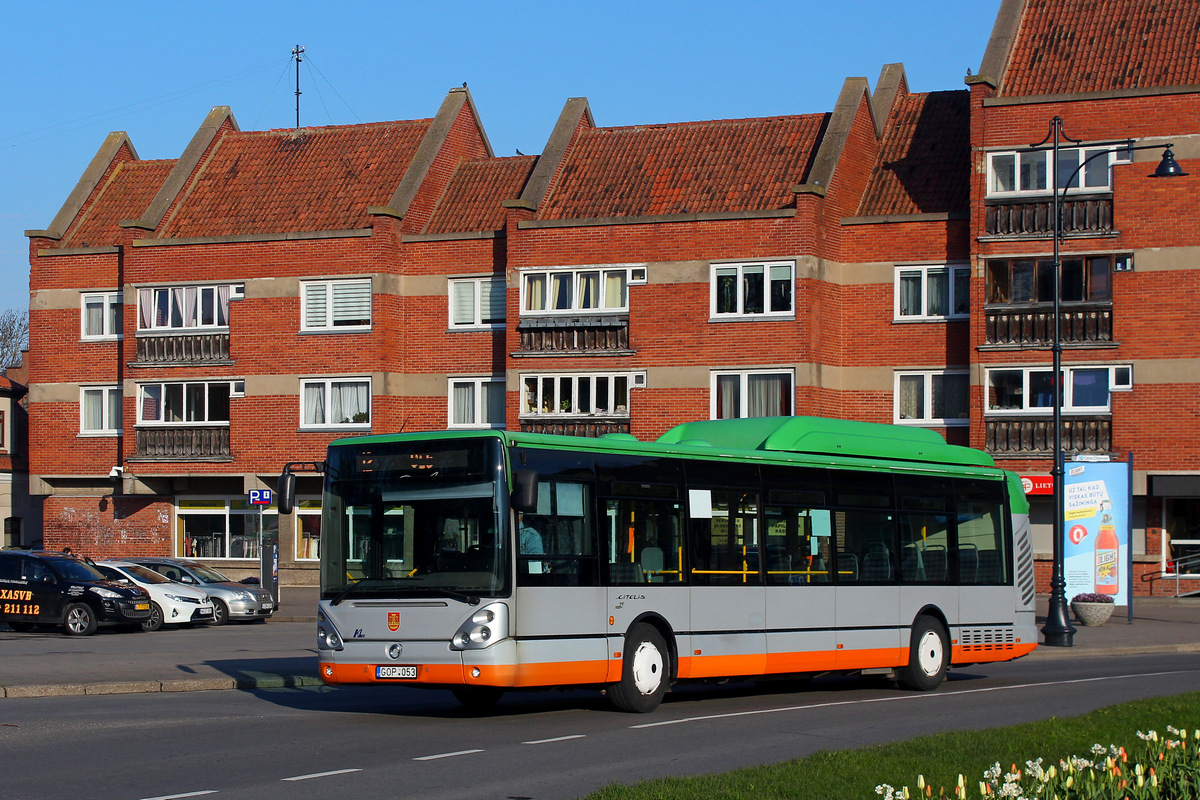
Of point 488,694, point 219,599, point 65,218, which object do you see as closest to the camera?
point 488,694

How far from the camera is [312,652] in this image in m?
22.8

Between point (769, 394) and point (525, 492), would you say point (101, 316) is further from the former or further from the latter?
point (525, 492)

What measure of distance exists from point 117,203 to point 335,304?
33.4ft

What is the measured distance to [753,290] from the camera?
38.0 meters

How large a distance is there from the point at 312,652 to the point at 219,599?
8153 mm

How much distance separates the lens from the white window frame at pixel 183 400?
42.3 meters

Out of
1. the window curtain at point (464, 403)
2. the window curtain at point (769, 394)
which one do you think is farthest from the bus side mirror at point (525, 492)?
the window curtain at point (464, 403)

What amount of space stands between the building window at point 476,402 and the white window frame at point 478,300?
59.4 inches

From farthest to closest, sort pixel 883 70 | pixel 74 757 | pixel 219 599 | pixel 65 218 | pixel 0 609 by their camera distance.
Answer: pixel 65 218 < pixel 883 70 < pixel 219 599 < pixel 0 609 < pixel 74 757

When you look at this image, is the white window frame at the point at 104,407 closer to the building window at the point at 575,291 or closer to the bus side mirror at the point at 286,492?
the building window at the point at 575,291

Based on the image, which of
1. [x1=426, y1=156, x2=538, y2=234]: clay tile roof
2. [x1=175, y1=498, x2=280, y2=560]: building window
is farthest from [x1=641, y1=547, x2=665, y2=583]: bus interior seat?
[x1=175, y1=498, x2=280, y2=560]: building window

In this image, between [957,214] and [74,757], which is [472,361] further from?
[74,757]

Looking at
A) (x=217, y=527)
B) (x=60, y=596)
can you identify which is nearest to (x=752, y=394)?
(x=217, y=527)

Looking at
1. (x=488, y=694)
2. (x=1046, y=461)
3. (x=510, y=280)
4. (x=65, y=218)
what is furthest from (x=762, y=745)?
(x=65, y=218)
